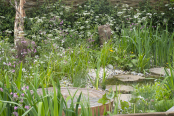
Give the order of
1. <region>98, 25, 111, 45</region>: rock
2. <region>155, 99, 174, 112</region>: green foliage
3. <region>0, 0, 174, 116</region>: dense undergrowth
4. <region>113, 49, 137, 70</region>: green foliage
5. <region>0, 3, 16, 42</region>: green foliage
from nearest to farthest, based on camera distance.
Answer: <region>155, 99, 174, 112</region>: green foliage < <region>0, 0, 174, 116</region>: dense undergrowth < <region>113, 49, 137, 70</region>: green foliage < <region>98, 25, 111, 45</region>: rock < <region>0, 3, 16, 42</region>: green foliage

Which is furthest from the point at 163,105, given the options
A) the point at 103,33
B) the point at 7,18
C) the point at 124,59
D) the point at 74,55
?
the point at 7,18

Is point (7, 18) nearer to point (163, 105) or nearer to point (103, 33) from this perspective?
point (103, 33)

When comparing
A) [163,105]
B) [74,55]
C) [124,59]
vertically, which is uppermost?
[74,55]

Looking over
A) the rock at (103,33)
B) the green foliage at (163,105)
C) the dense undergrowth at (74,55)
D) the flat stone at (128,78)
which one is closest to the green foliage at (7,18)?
the dense undergrowth at (74,55)

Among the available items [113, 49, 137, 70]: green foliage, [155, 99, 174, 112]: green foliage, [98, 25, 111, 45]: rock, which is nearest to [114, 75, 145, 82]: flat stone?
[113, 49, 137, 70]: green foliage

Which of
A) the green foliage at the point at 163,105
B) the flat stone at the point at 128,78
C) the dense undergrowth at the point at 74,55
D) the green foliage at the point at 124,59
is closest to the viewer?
the green foliage at the point at 163,105

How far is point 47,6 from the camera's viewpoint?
23.8ft

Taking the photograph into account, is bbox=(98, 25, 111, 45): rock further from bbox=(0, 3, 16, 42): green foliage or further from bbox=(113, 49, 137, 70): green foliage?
bbox=(0, 3, 16, 42): green foliage

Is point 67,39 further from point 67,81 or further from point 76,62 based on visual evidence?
point 67,81

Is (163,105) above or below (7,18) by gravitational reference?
below

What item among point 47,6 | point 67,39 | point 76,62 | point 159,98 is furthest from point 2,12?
point 159,98

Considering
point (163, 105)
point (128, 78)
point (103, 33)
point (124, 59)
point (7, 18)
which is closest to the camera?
point (163, 105)

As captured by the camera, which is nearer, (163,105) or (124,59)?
(163,105)

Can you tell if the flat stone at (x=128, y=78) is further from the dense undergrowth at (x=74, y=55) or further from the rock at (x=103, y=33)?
the rock at (x=103, y=33)
